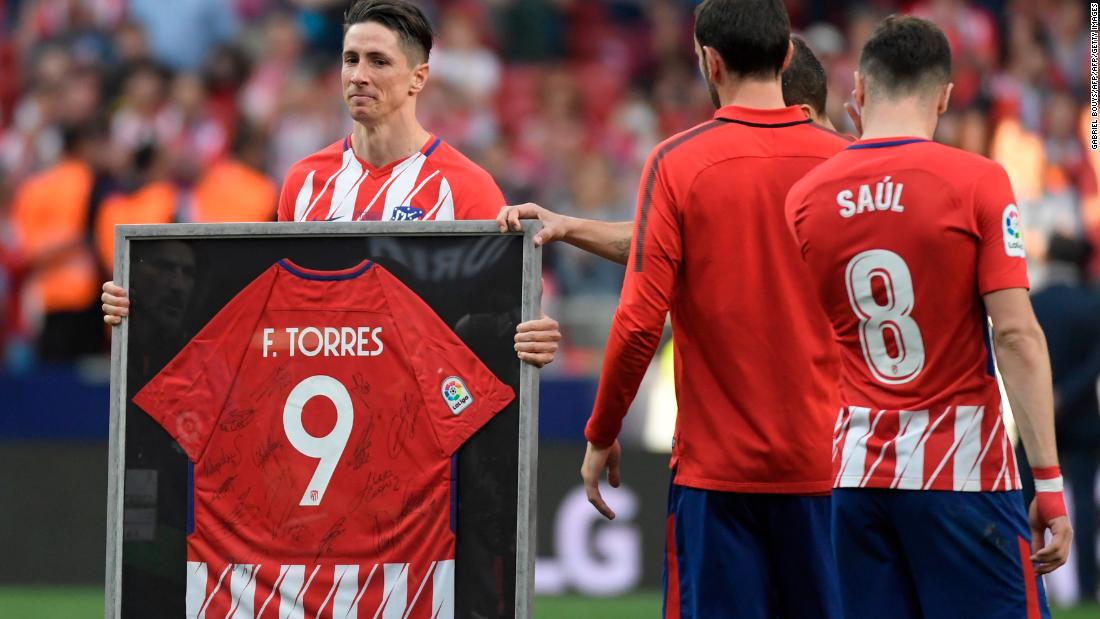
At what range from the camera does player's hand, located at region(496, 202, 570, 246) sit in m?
4.59

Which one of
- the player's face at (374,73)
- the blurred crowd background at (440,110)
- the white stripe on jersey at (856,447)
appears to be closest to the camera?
the white stripe on jersey at (856,447)

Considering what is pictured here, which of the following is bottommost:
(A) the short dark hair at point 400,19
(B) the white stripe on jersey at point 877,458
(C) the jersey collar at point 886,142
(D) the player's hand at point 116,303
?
(B) the white stripe on jersey at point 877,458

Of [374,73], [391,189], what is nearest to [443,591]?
[391,189]

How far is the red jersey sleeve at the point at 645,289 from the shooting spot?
181 inches

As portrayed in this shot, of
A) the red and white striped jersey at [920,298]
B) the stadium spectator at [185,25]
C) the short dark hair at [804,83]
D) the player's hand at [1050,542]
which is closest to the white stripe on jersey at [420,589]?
the red and white striped jersey at [920,298]

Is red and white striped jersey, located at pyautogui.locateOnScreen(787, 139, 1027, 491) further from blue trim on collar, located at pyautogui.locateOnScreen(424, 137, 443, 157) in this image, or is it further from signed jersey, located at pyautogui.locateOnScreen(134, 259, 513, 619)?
blue trim on collar, located at pyautogui.locateOnScreen(424, 137, 443, 157)

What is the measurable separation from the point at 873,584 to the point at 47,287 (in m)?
9.09

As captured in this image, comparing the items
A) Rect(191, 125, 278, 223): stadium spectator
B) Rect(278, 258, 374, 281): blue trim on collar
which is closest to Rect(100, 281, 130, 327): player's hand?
Rect(278, 258, 374, 281): blue trim on collar

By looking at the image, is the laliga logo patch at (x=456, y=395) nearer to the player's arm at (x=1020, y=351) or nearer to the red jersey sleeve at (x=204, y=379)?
the red jersey sleeve at (x=204, y=379)

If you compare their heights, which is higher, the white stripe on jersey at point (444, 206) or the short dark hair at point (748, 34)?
the short dark hair at point (748, 34)

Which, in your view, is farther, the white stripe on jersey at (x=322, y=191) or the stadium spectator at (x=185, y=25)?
the stadium spectator at (x=185, y=25)

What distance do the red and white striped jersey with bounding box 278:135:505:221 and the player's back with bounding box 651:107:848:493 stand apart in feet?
2.31

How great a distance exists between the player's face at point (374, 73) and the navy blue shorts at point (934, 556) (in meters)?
1.91

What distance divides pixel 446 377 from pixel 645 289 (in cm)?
62
